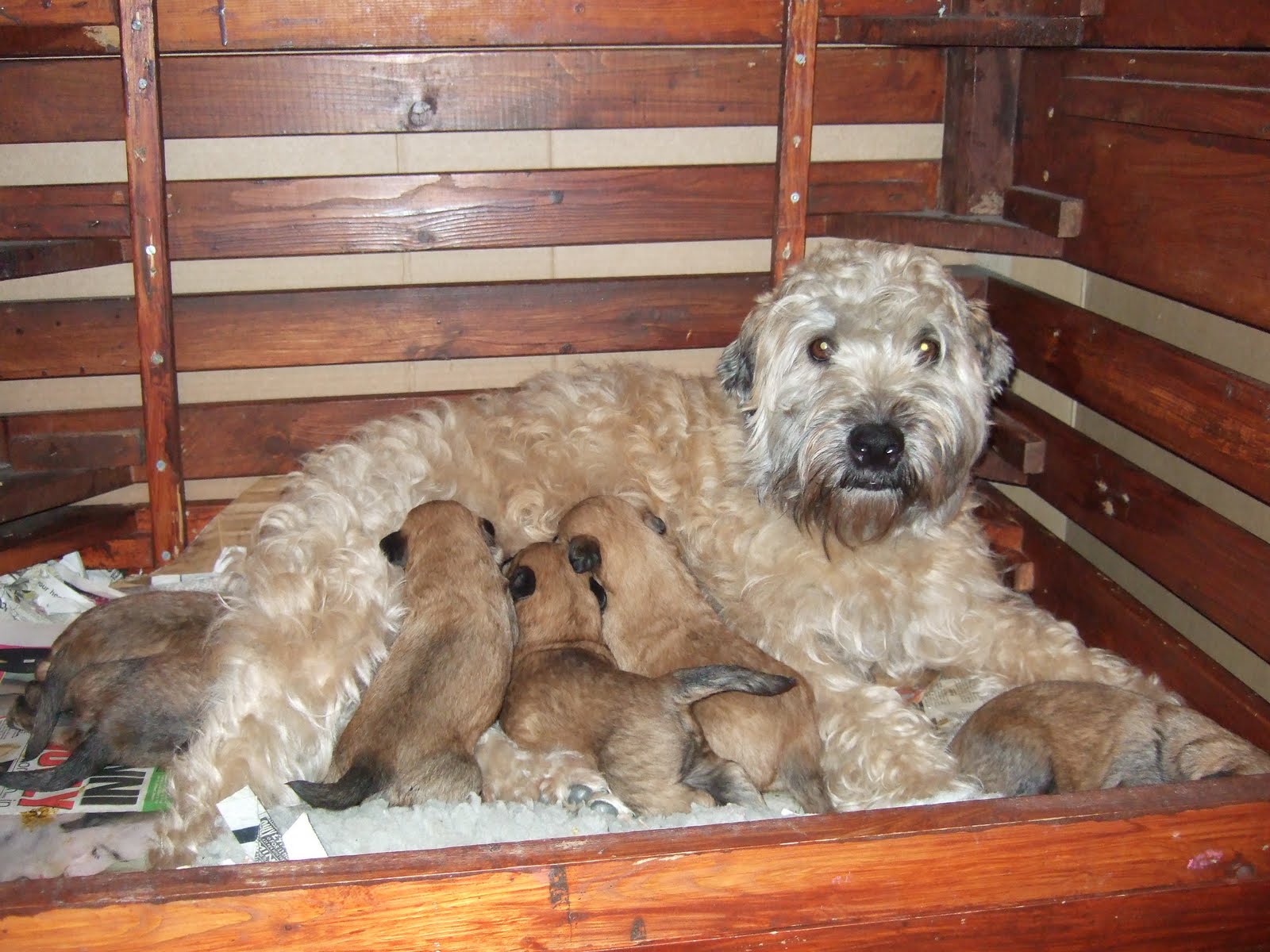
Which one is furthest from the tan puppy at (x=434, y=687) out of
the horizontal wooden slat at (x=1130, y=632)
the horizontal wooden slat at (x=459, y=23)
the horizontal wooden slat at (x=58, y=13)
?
the horizontal wooden slat at (x=58, y=13)

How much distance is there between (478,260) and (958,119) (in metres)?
2.00

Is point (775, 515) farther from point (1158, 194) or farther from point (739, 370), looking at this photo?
point (1158, 194)

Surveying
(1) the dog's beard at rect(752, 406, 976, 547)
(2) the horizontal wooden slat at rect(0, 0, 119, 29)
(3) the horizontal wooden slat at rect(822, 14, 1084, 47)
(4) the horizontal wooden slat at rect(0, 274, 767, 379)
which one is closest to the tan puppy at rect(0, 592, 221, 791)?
(4) the horizontal wooden slat at rect(0, 274, 767, 379)

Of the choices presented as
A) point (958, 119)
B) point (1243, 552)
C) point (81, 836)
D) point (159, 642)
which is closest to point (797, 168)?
point (958, 119)

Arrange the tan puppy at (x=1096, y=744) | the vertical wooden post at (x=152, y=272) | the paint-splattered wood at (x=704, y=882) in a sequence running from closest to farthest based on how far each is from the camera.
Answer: the paint-splattered wood at (x=704, y=882), the tan puppy at (x=1096, y=744), the vertical wooden post at (x=152, y=272)

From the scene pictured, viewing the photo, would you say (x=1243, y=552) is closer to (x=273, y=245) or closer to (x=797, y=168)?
(x=797, y=168)

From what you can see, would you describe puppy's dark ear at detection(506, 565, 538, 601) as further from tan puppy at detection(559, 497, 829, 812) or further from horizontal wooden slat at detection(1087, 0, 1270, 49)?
horizontal wooden slat at detection(1087, 0, 1270, 49)

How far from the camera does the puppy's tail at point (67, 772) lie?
9.07ft

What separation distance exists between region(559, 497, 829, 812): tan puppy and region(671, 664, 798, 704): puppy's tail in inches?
5.3

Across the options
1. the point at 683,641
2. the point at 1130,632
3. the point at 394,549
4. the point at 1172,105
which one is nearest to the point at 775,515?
the point at 683,641

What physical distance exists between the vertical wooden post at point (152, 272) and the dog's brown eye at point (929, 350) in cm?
257

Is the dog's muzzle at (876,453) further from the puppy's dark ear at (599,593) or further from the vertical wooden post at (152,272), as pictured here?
the vertical wooden post at (152,272)

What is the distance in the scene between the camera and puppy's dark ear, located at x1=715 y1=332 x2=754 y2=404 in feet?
11.2

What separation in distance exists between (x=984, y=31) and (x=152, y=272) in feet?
9.45
